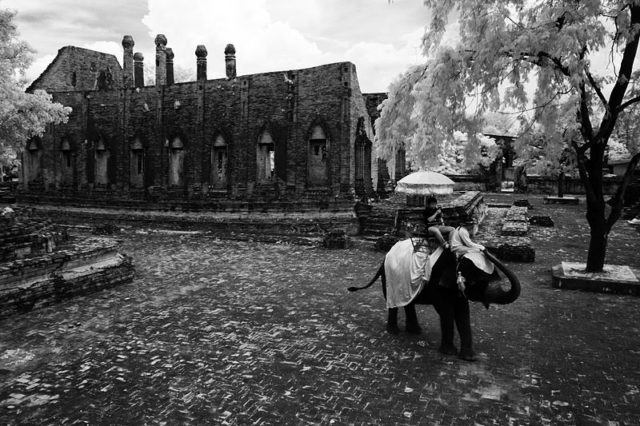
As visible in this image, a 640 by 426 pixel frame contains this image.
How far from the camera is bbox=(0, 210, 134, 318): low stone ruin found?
7957 millimetres

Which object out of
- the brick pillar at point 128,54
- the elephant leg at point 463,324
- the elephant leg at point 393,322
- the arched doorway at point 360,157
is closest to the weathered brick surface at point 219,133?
the arched doorway at point 360,157

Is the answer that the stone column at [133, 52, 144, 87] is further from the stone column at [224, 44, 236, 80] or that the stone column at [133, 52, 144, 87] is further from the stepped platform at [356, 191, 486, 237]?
the stepped platform at [356, 191, 486, 237]

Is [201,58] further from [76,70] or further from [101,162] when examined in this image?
[76,70]

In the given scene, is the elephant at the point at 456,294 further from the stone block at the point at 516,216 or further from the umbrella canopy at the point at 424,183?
the stone block at the point at 516,216

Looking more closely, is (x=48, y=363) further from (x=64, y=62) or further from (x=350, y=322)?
(x=64, y=62)

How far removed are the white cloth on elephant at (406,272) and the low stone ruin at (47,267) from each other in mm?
6122

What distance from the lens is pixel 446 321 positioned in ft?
19.4

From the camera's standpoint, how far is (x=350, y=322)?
730cm

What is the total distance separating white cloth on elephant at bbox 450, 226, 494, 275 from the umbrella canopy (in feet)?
31.9

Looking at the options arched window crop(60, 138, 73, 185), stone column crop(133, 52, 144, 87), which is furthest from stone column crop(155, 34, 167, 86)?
arched window crop(60, 138, 73, 185)

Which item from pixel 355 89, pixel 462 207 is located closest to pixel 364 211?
pixel 462 207

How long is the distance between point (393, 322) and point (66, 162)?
23638 mm

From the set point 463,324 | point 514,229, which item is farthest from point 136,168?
point 463,324

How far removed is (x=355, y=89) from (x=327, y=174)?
342 centimetres
